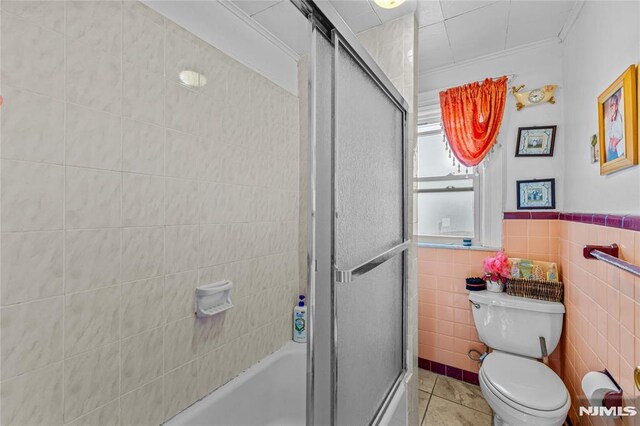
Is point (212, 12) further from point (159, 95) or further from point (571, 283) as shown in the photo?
point (571, 283)

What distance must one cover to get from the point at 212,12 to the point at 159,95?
0.57 metres

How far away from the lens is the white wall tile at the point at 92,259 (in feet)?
3.15

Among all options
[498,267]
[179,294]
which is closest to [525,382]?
[498,267]

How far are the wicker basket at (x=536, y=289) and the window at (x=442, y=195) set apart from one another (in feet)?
1.34

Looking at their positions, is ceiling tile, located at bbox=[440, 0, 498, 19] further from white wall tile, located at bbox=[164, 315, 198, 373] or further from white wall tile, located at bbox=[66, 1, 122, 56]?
white wall tile, located at bbox=[164, 315, 198, 373]

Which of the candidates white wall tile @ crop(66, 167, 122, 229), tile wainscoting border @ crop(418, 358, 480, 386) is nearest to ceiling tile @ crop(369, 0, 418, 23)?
white wall tile @ crop(66, 167, 122, 229)

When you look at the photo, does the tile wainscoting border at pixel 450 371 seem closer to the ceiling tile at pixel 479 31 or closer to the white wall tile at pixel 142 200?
the white wall tile at pixel 142 200

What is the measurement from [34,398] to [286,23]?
200 centimetres

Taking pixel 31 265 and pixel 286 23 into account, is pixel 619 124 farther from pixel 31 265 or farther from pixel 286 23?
pixel 31 265

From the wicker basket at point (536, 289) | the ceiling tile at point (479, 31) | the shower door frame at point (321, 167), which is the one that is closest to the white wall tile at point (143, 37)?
the shower door frame at point (321, 167)

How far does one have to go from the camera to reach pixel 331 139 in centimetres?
81

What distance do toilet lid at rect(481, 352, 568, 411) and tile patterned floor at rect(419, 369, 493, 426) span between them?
0.43 m

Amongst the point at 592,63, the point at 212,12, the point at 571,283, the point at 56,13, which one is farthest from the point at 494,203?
the point at 56,13

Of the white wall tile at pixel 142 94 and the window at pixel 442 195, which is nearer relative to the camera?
the white wall tile at pixel 142 94
